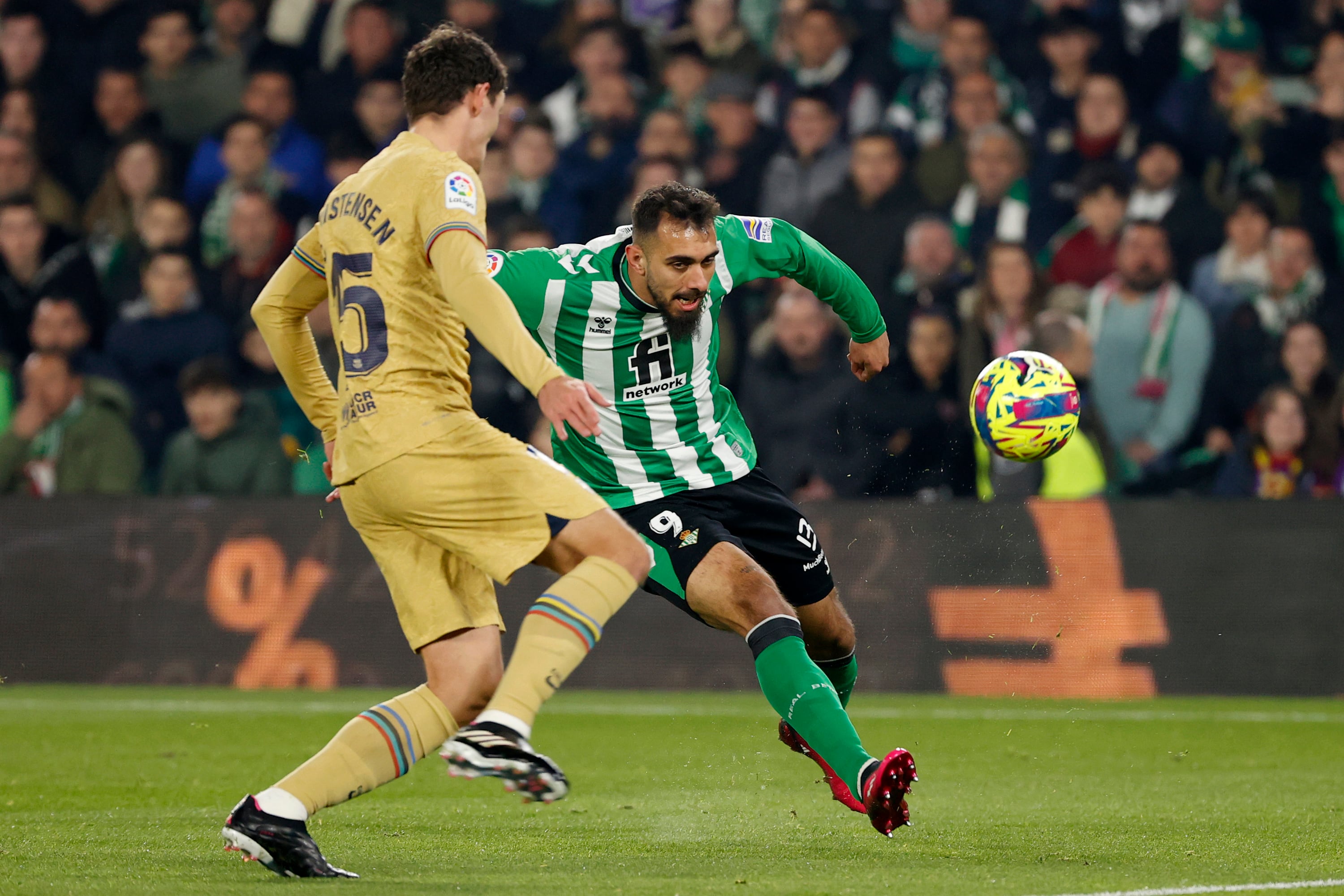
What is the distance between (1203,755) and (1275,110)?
206 inches

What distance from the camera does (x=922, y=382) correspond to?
9.95 metres

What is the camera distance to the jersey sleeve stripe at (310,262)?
4.77 m

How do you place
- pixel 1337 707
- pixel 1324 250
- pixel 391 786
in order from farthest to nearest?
pixel 1324 250 < pixel 1337 707 < pixel 391 786

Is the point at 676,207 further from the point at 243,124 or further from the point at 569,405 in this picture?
the point at 243,124

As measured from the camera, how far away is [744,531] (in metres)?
5.69

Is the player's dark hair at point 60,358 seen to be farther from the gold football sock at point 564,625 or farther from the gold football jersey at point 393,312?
the gold football sock at point 564,625

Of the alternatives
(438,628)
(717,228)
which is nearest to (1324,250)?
(717,228)

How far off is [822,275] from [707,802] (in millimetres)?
1981

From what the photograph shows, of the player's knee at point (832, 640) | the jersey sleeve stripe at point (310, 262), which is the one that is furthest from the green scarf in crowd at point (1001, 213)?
the jersey sleeve stripe at point (310, 262)

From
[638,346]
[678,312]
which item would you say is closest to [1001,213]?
[638,346]

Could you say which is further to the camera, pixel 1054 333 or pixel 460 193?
pixel 1054 333

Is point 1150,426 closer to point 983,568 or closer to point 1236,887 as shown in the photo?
point 983,568

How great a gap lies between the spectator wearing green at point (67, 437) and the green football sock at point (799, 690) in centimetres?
681

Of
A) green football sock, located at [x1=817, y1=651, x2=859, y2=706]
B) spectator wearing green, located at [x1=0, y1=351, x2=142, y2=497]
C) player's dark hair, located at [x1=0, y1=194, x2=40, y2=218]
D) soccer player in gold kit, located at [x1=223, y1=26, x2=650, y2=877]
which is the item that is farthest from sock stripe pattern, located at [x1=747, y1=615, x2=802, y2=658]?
player's dark hair, located at [x1=0, y1=194, x2=40, y2=218]
